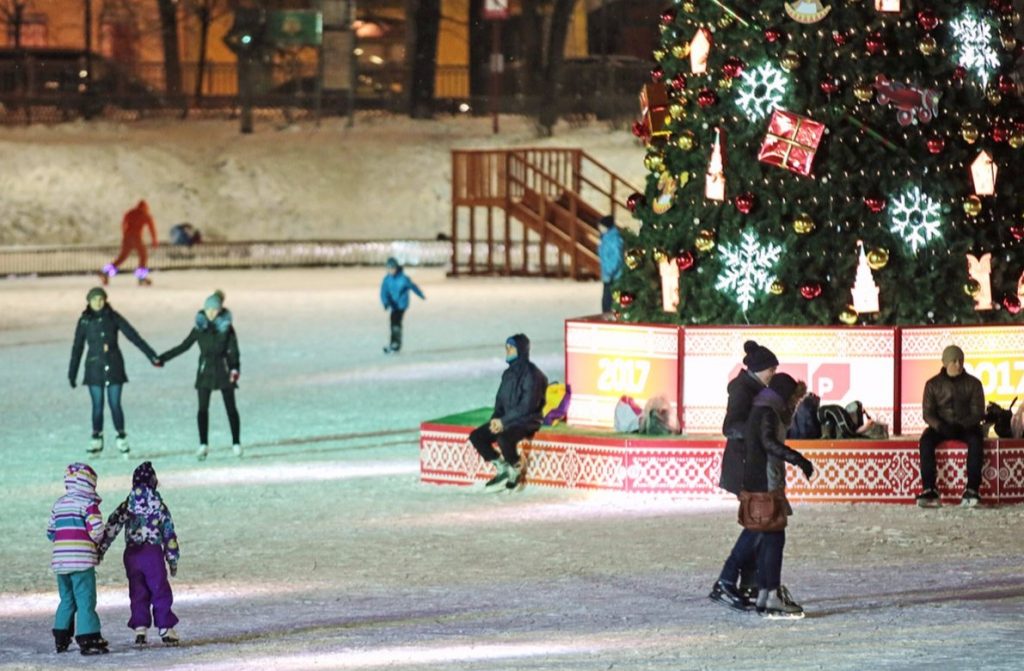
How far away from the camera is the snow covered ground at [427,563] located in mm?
10125

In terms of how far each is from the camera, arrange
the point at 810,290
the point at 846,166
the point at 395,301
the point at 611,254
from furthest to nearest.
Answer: the point at 611,254 < the point at 395,301 < the point at 846,166 < the point at 810,290

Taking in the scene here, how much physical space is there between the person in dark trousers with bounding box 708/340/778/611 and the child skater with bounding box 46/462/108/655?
3034 mm

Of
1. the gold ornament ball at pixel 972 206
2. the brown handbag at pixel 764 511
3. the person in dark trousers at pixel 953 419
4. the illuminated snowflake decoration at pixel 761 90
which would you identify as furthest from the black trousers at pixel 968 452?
the brown handbag at pixel 764 511

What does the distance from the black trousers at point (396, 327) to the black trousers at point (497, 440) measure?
9.96 m

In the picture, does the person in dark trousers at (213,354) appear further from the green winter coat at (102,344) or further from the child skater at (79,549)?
the child skater at (79,549)

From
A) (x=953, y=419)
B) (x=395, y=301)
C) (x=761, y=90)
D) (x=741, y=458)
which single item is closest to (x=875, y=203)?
(x=761, y=90)

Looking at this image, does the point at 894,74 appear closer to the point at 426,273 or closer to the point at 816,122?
the point at 816,122

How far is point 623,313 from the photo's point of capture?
1756 centimetres

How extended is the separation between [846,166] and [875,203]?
36 centimetres

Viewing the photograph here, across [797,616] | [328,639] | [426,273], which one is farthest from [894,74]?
[426,273]

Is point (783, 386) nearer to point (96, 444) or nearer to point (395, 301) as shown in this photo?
point (96, 444)

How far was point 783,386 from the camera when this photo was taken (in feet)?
35.7

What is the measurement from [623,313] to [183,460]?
3.59m

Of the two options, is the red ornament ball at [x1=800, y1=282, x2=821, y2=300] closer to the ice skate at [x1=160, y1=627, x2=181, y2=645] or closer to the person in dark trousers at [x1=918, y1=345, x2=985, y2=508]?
the person in dark trousers at [x1=918, y1=345, x2=985, y2=508]
